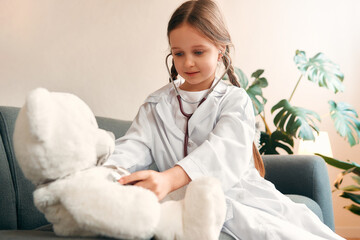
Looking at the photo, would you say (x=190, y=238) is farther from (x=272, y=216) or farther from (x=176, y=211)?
(x=272, y=216)

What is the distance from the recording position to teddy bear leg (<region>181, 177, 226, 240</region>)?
767mm

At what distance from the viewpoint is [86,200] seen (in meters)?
0.70

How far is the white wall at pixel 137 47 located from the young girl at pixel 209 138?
1.17 meters

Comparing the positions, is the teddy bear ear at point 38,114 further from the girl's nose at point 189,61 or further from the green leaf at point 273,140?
the green leaf at point 273,140

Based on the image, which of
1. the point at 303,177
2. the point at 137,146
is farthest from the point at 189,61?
the point at 303,177

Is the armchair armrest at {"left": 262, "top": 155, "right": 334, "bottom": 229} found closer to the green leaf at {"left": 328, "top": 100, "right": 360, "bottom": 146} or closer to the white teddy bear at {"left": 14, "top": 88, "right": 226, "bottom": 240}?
the green leaf at {"left": 328, "top": 100, "right": 360, "bottom": 146}

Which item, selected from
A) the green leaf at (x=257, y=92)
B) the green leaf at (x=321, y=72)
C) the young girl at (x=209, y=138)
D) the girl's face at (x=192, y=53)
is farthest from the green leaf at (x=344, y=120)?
the girl's face at (x=192, y=53)

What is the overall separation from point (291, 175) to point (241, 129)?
2.84ft

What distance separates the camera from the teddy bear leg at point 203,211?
30.2 inches

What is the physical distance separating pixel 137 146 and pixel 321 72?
192 centimetres

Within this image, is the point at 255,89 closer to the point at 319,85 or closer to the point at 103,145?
the point at 319,85

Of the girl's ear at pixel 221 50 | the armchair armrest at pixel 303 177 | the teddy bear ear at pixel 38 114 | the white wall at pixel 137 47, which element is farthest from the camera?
the white wall at pixel 137 47

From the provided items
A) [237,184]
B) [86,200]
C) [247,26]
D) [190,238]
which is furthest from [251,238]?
[247,26]

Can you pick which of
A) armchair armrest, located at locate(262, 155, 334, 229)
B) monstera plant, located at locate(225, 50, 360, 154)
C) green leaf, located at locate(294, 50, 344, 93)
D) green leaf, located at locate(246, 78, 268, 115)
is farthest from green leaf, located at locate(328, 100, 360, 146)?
armchair armrest, located at locate(262, 155, 334, 229)
